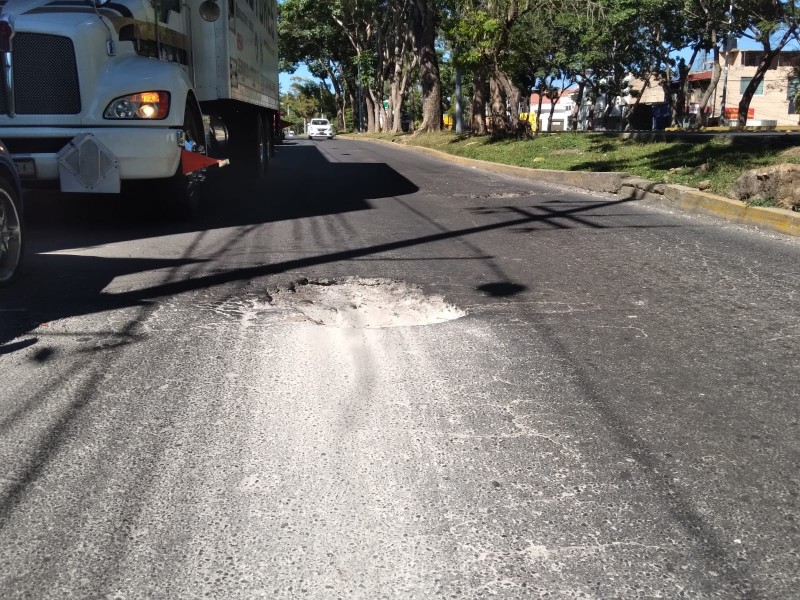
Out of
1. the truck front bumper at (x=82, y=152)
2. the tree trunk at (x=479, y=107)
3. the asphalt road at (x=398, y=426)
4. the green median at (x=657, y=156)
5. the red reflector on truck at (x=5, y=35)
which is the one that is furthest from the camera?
the tree trunk at (x=479, y=107)

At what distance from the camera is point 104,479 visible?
317 cm

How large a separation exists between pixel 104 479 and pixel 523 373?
224 centimetres

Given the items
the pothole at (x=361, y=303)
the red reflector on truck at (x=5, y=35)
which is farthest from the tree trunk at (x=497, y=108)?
the pothole at (x=361, y=303)

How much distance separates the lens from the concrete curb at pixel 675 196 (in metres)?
9.12

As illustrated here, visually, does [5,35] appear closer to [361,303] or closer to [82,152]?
[82,152]

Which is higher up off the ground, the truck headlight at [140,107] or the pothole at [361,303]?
the truck headlight at [140,107]

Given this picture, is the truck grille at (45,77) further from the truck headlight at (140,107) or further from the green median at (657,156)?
the green median at (657,156)

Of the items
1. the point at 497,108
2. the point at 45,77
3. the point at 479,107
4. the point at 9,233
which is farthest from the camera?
the point at 479,107

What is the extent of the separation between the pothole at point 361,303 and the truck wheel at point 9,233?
80.7 inches

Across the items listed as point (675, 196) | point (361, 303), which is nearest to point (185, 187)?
point (361, 303)

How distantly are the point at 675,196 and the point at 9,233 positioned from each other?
8.78 m

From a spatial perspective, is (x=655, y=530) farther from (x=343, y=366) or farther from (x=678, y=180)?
(x=678, y=180)

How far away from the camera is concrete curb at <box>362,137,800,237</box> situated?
29.9 ft

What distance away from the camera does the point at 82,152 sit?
8055 millimetres
